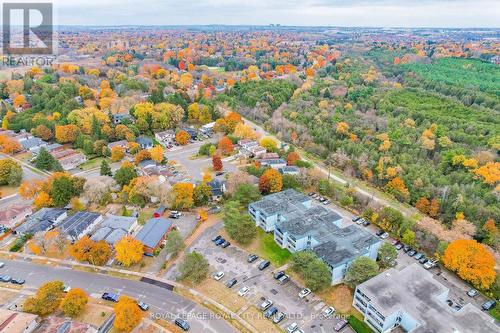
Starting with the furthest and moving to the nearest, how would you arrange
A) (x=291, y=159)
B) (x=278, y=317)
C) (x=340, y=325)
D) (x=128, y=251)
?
(x=291, y=159) → (x=128, y=251) → (x=278, y=317) → (x=340, y=325)

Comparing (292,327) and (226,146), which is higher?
(226,146)

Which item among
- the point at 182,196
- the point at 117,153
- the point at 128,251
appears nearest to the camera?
the point at 128,251

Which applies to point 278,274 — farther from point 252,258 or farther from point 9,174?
point 9,174

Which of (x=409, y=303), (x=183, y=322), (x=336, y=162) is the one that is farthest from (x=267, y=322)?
(x=336, y=162)

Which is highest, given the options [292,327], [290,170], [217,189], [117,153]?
[290,170]

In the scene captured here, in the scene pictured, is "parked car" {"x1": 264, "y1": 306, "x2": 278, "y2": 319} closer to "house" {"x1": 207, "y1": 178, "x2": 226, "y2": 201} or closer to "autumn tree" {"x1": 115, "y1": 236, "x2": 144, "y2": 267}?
"autumn tree" {"x1": 115, "y1": 236, "x2": 144, "y2": 267}

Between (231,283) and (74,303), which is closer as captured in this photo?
(74,303)

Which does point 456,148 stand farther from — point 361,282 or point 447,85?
point 447,85

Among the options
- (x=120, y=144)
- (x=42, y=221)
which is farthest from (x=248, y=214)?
(x=120, y=144)
